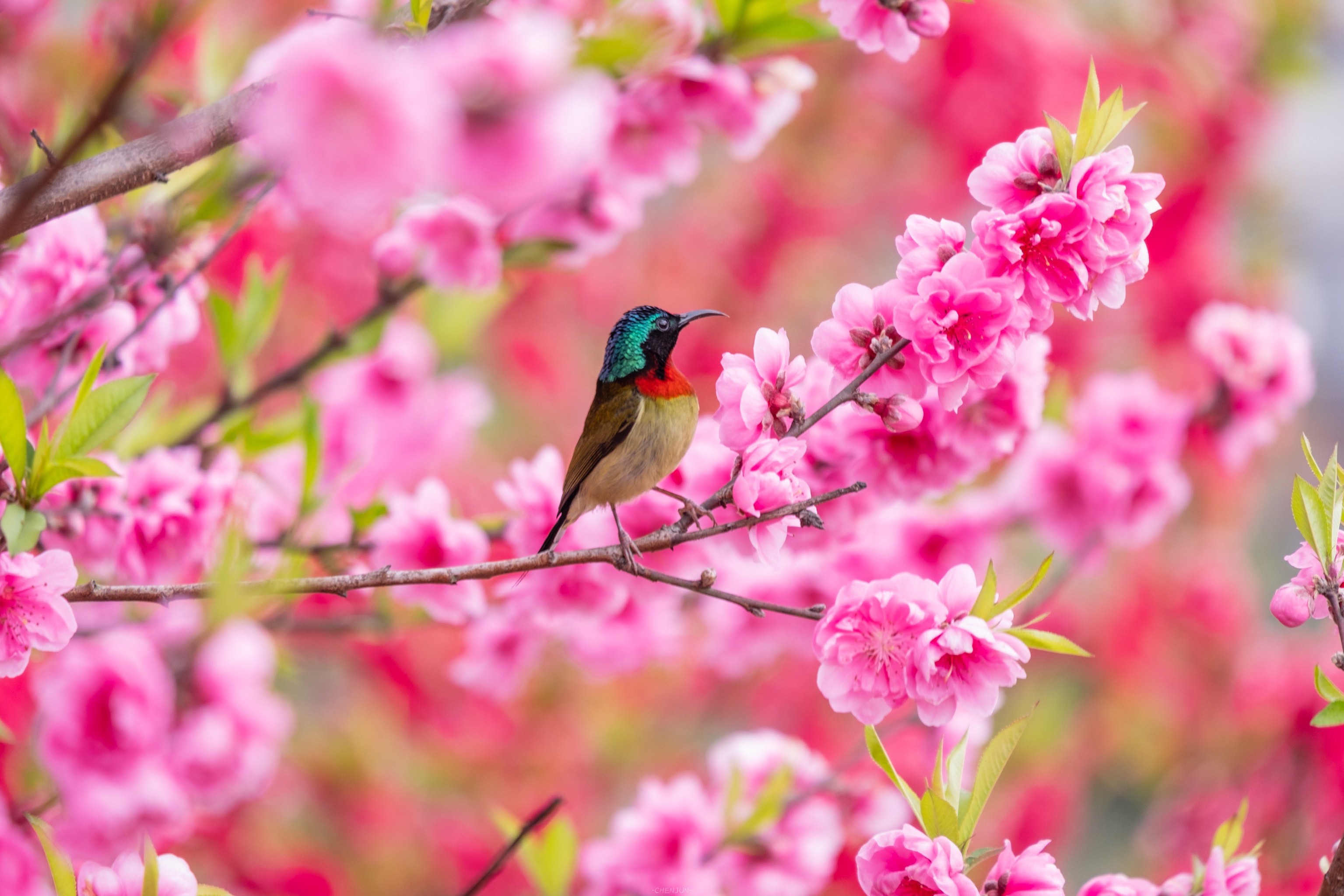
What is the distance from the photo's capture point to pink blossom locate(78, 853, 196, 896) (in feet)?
2.44

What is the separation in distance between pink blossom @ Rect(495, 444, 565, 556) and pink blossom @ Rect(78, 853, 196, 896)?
1.57 feet

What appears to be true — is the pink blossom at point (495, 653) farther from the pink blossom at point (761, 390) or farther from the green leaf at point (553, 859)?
the pink blossom at point (761, 390)

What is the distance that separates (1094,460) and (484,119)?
1336 millimetres

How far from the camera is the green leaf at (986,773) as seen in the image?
0.82m

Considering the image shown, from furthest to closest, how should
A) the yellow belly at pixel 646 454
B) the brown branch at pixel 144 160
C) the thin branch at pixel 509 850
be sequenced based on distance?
the yellow belly at pixel 646 454
the thin branch at pixel 509 850
the brown branch at pixel 144 160

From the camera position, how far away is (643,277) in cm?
326

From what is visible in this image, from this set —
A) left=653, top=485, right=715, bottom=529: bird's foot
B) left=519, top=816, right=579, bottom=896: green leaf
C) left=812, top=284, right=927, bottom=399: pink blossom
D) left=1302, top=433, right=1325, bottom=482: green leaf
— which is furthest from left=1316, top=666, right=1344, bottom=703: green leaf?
left=519, top=816, right=579, bottom=896: green leaf

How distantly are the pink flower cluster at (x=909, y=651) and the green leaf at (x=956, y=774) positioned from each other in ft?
0.28

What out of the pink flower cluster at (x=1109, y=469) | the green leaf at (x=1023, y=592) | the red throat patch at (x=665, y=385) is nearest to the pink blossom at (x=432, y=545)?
the red throat patch at (x=665, y=385)

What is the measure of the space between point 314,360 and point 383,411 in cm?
39

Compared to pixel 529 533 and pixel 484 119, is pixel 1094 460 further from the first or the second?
pixel 484 119

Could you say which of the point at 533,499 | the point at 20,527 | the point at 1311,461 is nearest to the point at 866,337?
the point at 1311,461

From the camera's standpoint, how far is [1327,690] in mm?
772

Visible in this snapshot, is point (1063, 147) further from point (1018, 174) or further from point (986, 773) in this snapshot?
point (986, 773)
